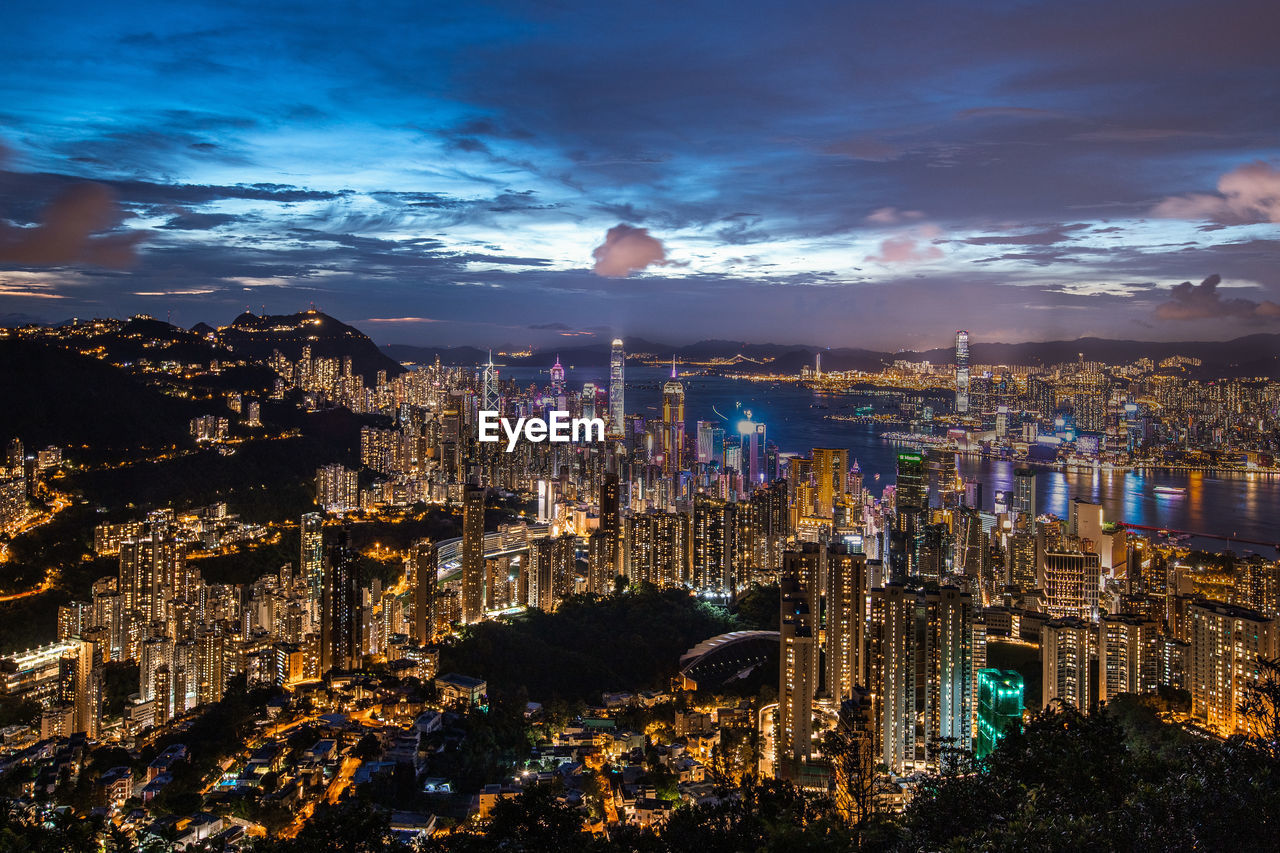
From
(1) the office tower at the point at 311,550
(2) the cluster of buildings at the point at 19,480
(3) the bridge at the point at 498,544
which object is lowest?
(3) the bridge at the point at 498,544

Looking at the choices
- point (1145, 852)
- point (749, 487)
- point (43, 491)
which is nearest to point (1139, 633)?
point (1145, 852)

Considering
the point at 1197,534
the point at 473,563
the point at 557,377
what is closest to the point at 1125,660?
the point at 1197,534

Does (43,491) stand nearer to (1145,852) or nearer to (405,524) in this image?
(405,524)

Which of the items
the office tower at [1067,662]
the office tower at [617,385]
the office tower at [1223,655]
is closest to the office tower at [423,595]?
the office tower at [1067,662]

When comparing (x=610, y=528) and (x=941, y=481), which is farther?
(x=941, y=481)

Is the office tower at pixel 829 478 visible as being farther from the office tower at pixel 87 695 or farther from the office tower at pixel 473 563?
the office tower at pixel 87 695

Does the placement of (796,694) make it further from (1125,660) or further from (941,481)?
(941,481)
